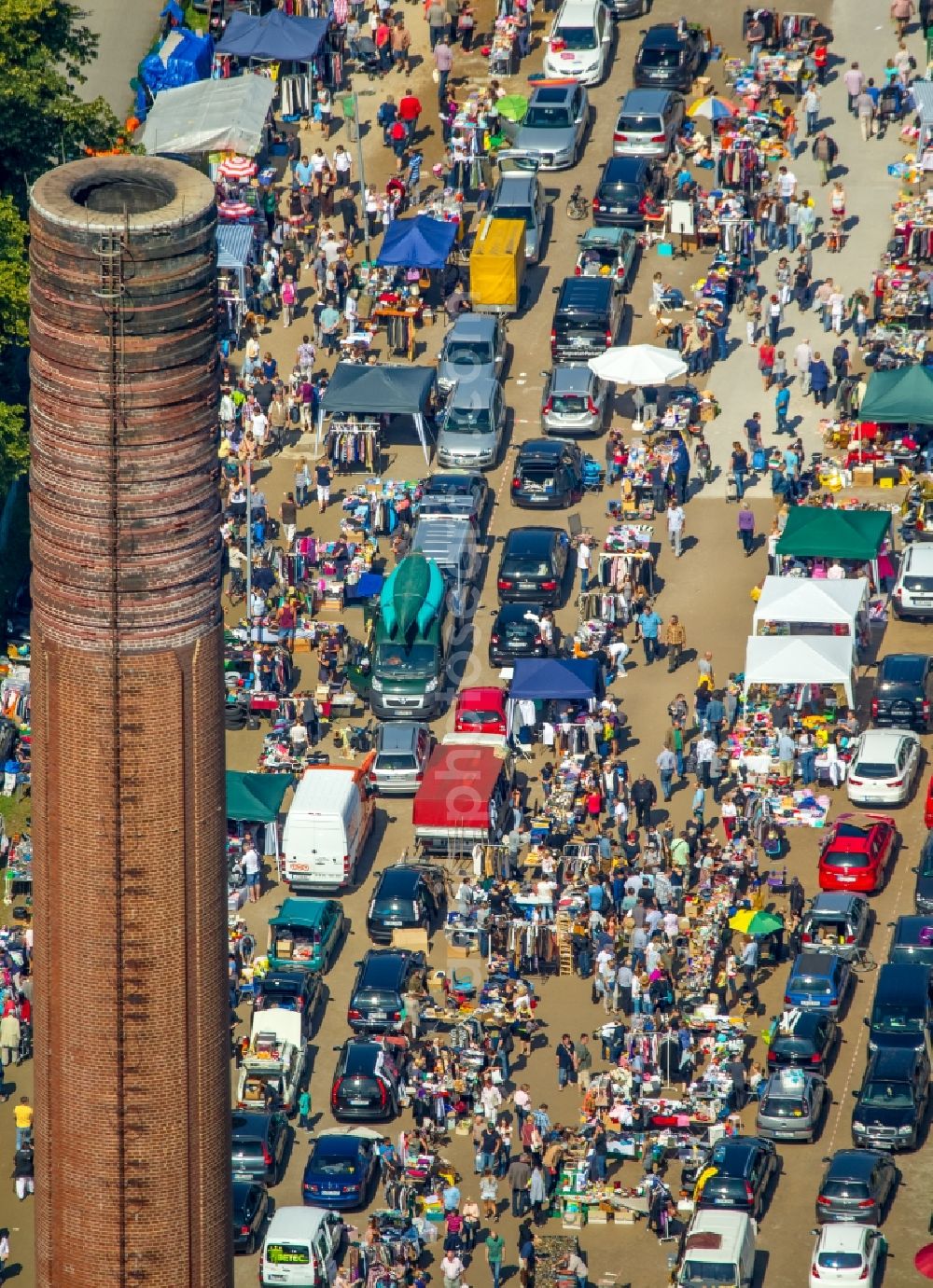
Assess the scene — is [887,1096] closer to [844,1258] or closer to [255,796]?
[844,1258]

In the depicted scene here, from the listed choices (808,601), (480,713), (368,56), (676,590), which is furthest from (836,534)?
(368,56)

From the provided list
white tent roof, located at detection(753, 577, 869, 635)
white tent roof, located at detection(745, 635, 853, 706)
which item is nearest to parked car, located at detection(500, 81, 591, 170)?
white tent roof, located at detection(753, 577, 869, 635)

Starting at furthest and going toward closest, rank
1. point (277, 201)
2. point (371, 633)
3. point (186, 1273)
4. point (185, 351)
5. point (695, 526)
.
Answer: point (277, 201) < point (695, 526) < point (371, 633) < point (186, 1273) < point (185, 351)

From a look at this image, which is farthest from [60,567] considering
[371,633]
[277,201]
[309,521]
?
[277,201]

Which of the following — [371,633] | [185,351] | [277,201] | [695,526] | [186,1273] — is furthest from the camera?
[277,201]

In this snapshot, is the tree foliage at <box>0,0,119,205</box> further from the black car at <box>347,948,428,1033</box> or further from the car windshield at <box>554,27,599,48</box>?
the black car at <box>347,948,428,1033</box>

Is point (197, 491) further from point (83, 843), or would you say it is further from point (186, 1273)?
point (186, 1273)
